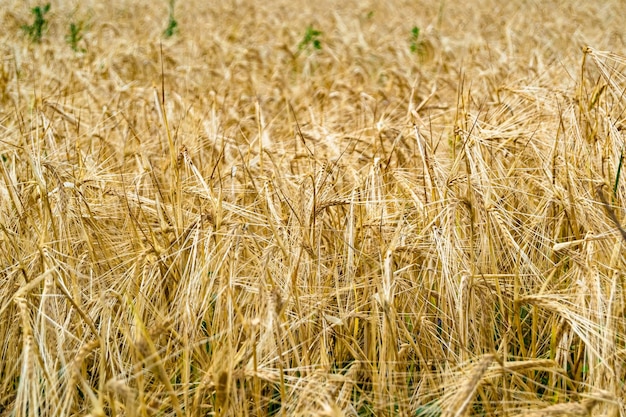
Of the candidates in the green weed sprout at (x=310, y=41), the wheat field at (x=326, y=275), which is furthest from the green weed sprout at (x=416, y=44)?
the wheat field at (x=326, y=275)

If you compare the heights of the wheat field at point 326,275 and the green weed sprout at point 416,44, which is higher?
the green weed sprout at point 416,44

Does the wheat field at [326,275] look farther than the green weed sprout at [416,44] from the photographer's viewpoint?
No

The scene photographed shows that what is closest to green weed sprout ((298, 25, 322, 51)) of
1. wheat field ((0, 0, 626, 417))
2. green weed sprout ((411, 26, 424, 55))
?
green weed sprout ((411, 26, 424, 55))

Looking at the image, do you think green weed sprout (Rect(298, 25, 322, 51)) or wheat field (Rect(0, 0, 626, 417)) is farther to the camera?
green weed sprout (Rect(298, 25, 322, 51))

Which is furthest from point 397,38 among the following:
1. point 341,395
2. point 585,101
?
point 341,395

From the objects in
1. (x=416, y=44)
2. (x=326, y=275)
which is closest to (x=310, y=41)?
(x=416, y=44)

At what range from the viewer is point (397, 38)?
576 cm

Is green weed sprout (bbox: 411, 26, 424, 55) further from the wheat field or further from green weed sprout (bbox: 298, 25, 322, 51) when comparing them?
the wheat field

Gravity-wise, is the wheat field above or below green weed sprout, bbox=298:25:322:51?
below

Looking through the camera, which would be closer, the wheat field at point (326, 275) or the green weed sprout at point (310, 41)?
the wheat field at point (326, 275)

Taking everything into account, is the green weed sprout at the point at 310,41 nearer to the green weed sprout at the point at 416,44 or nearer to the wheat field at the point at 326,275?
the green weed sprout at the point at 416,44

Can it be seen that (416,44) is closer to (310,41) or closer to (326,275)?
(310,41)

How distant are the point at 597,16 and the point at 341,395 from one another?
687cm

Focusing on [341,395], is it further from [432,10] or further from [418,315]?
[432,10]
